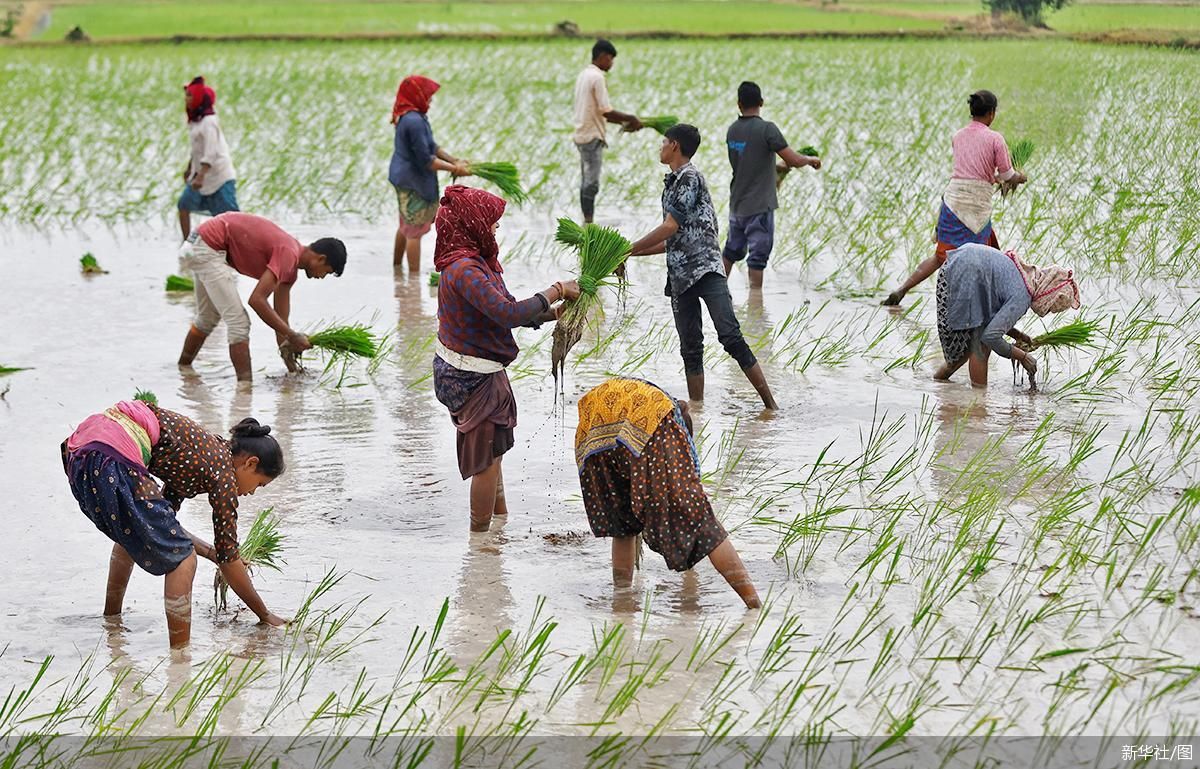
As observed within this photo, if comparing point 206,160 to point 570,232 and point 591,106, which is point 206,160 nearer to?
point 591,106

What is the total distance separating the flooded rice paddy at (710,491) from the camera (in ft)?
12.0

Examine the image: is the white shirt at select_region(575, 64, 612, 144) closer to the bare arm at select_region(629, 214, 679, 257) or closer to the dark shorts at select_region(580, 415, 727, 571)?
the bare arm at select_region(629, 214, 679, 257)

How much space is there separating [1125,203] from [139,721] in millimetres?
8128

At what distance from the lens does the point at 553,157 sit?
551 inches

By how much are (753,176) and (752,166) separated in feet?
0.18

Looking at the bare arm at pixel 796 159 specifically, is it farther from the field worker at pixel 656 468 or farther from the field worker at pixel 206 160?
the field worker at pixel 656 468

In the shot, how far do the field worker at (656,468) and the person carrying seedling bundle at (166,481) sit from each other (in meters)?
0.91

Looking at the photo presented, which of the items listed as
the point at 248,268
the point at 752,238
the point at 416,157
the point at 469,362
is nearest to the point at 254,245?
the point at 248,268

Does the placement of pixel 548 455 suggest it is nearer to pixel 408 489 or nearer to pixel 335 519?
pixel 408 489

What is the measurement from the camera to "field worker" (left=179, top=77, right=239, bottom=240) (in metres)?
9.07

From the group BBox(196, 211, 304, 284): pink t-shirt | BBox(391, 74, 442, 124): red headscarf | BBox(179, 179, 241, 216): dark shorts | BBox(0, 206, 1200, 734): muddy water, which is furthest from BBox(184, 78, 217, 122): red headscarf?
BBox(196, 211, 304, 284): pink t-shirt

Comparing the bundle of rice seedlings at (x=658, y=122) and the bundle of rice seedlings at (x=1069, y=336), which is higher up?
the bundle of rice seedlings at (x=658, y=122)

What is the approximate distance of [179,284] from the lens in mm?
8789

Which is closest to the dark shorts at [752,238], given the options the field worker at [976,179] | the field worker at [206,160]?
the field worker at [976,179]
